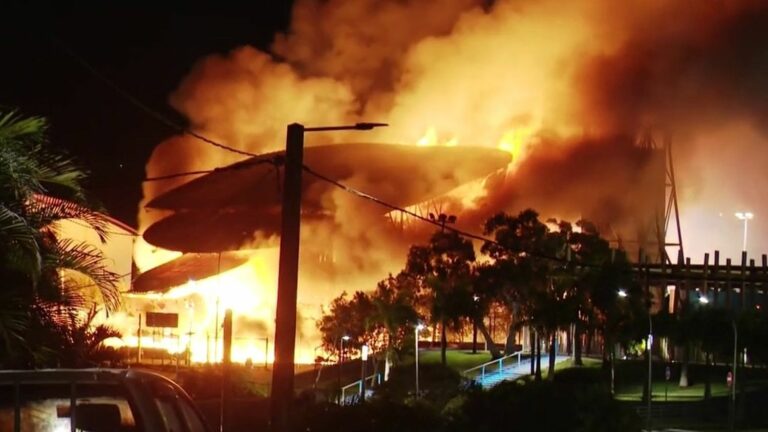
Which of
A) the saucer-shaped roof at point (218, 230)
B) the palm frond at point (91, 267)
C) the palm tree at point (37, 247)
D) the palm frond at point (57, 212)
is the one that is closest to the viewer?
the palm tree at point (37, 247)

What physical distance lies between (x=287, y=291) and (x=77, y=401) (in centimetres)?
804

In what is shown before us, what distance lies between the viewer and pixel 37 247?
11.9m

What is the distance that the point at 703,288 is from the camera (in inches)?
2202

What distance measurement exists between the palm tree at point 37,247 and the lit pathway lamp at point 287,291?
3.15 metres

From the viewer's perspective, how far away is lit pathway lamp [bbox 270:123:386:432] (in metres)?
16.0

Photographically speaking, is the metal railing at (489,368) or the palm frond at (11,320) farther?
the metal railing at (489,368)

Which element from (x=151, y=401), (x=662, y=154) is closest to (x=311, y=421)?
(x=151, y=401)

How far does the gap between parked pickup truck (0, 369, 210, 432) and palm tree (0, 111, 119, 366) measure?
3.59 m

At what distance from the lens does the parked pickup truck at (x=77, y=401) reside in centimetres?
830

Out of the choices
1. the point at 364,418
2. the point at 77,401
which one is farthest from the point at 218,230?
the point at 77,401

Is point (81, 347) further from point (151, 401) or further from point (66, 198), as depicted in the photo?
point (151, 401)

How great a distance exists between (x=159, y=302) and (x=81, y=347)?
6595 centimetres

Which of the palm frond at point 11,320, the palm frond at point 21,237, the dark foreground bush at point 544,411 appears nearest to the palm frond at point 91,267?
the palm frond at point 11,320

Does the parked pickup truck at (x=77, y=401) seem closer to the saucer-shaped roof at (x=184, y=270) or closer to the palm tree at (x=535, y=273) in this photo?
the palm tree at (x=535, y=273)
